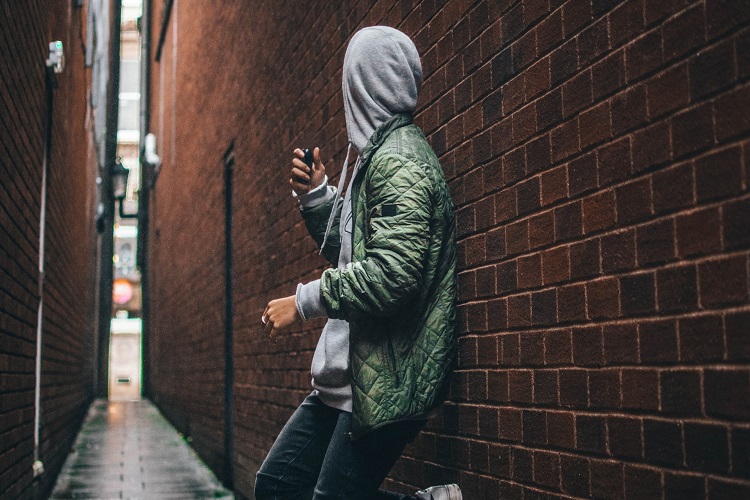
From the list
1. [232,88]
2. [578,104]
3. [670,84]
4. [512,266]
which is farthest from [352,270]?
[232,88]

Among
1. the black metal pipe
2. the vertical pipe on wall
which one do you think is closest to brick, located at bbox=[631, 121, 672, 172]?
the vertical pipe on wall

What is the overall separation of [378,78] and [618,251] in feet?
3.30

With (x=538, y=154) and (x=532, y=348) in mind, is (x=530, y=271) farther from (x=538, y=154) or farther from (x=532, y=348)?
(x=538, y=154)

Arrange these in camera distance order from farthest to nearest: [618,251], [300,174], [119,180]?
1. [119,180]
2. [300,174]
3. [618,251]

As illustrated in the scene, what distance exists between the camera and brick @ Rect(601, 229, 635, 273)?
2164 millimetres

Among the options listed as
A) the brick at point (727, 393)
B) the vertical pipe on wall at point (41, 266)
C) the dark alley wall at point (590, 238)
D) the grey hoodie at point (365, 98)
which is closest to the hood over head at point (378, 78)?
the grey hoodie at point (365, 98)

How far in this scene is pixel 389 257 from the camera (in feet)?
8.09

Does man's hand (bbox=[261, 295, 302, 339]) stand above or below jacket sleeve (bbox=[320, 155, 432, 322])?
below

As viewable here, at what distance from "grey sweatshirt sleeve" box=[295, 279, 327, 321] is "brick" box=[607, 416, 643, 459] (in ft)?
2.73

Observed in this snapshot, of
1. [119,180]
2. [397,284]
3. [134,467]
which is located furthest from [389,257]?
[119,180]

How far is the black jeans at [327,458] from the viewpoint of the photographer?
105 inches

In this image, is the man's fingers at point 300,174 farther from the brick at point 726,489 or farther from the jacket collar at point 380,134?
the brick at point 726,489

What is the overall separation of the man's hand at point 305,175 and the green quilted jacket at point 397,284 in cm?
49

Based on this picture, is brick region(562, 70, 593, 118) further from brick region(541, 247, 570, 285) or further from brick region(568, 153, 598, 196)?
brick region(541, 247, 570, 285)
